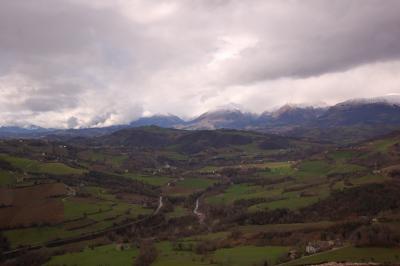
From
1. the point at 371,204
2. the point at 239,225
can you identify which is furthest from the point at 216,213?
the point at 371,204

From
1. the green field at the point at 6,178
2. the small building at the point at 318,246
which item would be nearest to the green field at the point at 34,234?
the green field at the point at 6,178

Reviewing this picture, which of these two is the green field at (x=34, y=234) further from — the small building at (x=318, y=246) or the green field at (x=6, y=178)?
the small building at (x=318, y=246)

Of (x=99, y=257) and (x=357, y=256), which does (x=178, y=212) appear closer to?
(x=99, y=257)

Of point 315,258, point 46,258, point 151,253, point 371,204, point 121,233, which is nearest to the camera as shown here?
point 315,258

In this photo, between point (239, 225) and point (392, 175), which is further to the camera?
point (392, 175)

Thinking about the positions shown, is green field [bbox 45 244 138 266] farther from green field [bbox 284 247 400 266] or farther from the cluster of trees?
green field [bbox 284 247 400 266]

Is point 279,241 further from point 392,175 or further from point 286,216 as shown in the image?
point 392,175

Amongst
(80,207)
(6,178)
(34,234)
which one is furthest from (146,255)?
(6,178)
